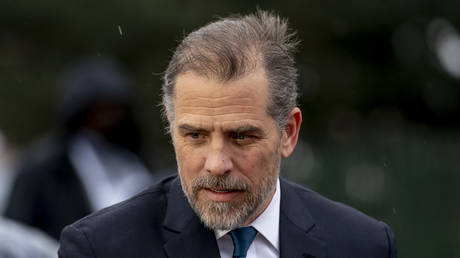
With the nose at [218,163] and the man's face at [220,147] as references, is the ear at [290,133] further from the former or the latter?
the nose at [218,163]

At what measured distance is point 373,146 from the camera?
12625 mm

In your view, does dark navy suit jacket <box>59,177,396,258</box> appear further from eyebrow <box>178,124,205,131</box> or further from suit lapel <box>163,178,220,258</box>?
eyebrow <box>178,124,205,131</box>

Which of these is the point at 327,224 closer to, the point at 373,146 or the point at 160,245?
the point at 160,245

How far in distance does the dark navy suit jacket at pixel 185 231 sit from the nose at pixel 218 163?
0.32m

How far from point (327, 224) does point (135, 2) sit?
13.8 metres

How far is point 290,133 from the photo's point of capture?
448 centimetres

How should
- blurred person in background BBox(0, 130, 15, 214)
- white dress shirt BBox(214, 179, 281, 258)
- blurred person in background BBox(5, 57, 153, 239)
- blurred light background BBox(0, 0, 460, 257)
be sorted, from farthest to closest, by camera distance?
blurred light background BBox(0, 0, 460, 257) < blurred person in background BBox(0, 130, 15, 214) < blurred person in background BBox(5, 57, 153, 239) < white dress shirt BBox(214, 179, 281, 258)

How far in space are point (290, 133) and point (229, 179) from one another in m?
0.59

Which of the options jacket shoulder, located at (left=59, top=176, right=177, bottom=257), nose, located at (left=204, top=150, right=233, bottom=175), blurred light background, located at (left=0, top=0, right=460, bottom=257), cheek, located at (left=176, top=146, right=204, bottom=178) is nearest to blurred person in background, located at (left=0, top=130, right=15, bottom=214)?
blurred light background, located at (left=0, top=0, right=460, bottom=257)

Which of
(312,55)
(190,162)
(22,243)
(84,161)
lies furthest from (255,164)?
(312,55)

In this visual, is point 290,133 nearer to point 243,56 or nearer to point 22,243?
point 243,56

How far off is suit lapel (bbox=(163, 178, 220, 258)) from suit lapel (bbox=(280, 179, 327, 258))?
0.31m

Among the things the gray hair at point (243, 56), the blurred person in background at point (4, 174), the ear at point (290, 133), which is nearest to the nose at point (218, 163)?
the gray hair at point (243, 56)

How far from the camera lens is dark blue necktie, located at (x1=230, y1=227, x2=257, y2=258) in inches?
161
